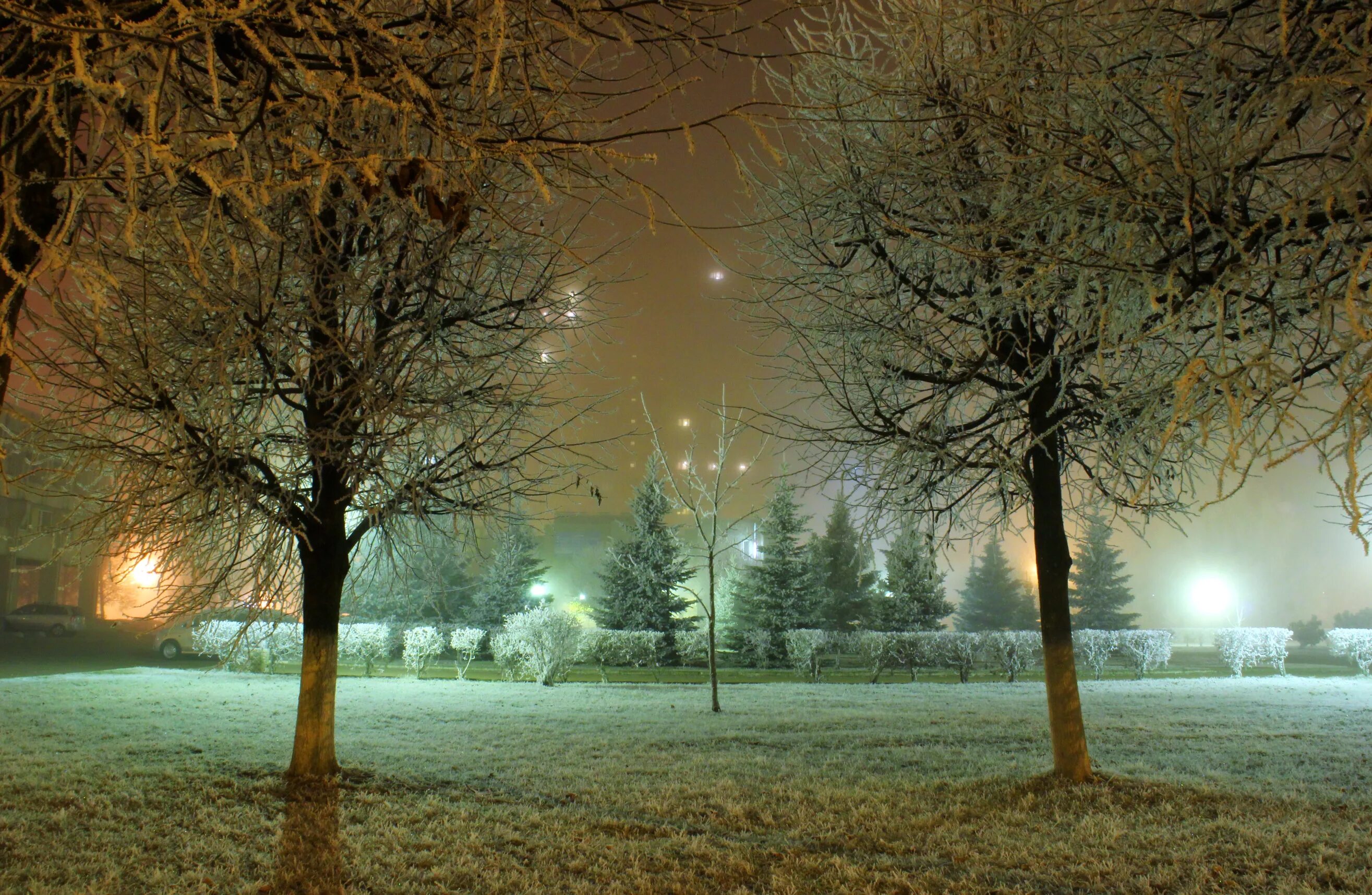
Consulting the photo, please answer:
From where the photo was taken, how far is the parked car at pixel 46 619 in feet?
99.6

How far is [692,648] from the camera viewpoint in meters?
28.3

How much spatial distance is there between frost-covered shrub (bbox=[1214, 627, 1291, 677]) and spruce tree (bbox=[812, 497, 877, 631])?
1327cm

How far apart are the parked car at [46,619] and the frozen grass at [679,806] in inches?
882

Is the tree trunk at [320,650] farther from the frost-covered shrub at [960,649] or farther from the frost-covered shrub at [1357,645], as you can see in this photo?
the frost-covered shrub at [1357,645]

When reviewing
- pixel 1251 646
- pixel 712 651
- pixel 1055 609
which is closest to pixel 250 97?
pixel 1055 609

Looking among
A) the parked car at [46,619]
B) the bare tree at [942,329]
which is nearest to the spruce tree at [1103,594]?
the bare tree at [942,329]

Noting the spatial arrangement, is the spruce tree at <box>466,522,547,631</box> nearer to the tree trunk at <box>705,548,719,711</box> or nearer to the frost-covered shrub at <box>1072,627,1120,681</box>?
the tree trunk at <box>705,548,719,711</box>

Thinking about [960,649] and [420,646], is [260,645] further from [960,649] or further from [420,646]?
[960,649]

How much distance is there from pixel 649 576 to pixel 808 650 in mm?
7054

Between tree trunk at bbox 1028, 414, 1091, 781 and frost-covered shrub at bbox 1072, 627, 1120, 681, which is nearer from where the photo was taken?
tree trunk at bbox 1028, 414, 1091, 781

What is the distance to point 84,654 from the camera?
25.2m

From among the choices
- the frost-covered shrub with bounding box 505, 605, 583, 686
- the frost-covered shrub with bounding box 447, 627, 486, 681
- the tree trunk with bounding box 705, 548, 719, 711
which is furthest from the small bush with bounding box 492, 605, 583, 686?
the tree trunk with bounding box 705, 548, 719, 711

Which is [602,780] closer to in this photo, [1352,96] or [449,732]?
[449,732]

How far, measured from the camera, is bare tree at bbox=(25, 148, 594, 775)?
543 cm
